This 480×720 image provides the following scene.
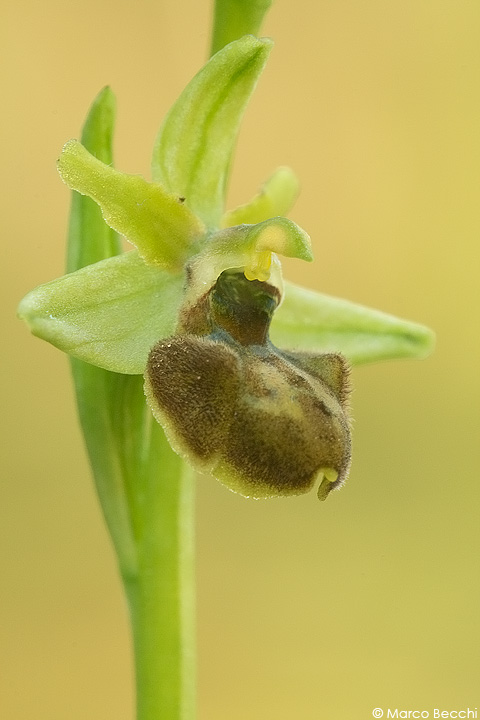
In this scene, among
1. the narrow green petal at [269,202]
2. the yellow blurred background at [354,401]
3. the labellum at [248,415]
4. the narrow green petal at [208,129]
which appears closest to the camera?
the labellum at [248,415]

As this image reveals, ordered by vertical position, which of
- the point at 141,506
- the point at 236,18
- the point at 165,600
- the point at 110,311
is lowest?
the point at 165,600

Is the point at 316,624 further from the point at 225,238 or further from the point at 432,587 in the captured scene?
the point at 225,238

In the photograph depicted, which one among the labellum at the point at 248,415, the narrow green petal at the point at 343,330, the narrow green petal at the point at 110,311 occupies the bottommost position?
the labellum at the point at 248,415

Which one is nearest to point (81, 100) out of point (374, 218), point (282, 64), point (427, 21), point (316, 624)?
point (282, 64)

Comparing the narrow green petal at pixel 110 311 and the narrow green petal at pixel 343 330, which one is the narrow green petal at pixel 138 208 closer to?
the narrow green petal at pixel 110 311

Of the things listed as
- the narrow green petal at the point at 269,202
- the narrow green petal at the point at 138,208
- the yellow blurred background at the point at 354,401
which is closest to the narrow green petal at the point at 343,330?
the narrow green petal at the point at 269,202

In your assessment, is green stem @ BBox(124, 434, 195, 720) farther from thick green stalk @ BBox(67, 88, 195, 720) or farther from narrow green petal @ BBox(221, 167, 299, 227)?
narrow green petal @ BBox(221, 167, 299, 227)

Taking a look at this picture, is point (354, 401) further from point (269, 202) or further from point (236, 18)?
point (236, 18)

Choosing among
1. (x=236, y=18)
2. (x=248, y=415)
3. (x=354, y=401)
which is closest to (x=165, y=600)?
(x=248, y=415)
